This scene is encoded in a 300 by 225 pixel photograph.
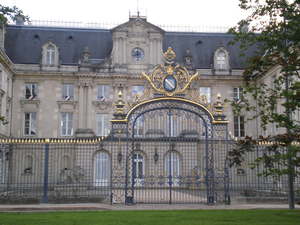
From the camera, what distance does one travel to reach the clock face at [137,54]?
107 ft

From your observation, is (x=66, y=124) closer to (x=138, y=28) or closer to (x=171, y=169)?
(x=138, y=28)

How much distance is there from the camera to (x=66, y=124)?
31703 mm

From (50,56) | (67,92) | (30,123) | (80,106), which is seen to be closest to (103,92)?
(80,106)

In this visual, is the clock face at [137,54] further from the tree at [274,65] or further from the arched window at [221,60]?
the tree at [274,65]

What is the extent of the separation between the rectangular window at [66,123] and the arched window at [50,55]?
4.74 meters

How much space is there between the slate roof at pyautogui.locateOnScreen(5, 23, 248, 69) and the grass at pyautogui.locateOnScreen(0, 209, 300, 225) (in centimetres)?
2295

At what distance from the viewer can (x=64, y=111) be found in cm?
3180

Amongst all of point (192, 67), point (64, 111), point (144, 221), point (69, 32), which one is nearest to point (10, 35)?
point (69, 32)

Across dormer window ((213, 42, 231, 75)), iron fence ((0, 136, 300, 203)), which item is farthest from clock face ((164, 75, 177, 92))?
dormer window ((213, 42, 231, 75))

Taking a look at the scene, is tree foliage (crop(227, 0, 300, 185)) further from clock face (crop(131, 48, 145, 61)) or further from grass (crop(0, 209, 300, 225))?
clock face (crop(131, 48, 145, 61))

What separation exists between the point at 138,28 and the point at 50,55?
315 inches

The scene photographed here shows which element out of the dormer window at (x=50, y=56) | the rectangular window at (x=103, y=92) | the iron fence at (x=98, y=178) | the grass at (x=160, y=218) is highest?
the dormer window at (x=50, y=56)

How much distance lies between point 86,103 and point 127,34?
6943 millimetres

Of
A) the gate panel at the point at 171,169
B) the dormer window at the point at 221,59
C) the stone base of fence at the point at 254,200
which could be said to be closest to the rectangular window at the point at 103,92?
the gate panel at the point at 171,169
